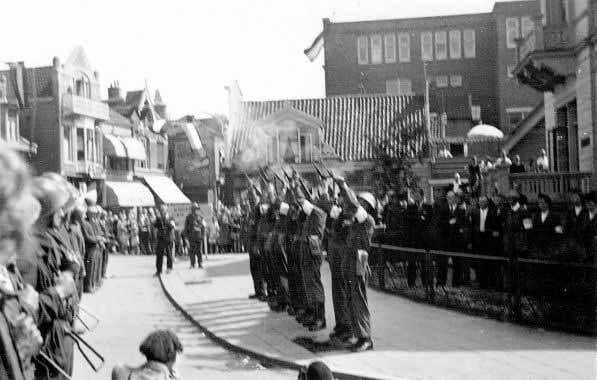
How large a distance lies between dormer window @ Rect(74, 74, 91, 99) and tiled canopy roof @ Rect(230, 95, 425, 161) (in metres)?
8.99

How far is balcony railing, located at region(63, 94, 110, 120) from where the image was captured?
1592 inches

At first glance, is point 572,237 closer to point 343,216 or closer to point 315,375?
point 343,216

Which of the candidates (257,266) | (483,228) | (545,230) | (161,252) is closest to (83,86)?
(161,252)

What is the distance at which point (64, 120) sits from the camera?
132ft

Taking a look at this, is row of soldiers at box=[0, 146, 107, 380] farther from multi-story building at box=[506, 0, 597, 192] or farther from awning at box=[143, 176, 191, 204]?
awning at box=[143, 176, 191, 204]

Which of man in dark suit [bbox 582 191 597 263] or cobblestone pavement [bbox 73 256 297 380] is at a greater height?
man in dark suit [bbox 582 191 597 263]

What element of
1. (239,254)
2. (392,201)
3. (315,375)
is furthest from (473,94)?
(315,375)

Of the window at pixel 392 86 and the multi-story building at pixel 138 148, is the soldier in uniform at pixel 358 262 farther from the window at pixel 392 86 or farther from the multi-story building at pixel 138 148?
the window at pixel 392 86

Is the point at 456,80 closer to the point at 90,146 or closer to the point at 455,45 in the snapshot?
the point at 455,45

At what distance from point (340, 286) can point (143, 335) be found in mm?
3515

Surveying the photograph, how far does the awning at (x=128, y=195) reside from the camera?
40.7 m

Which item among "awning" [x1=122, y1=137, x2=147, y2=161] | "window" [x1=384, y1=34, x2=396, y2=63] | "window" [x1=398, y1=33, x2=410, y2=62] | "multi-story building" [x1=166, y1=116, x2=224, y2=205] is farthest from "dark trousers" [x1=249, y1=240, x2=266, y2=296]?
"window" [x1=398, y1=33, x2=410, y2=62]

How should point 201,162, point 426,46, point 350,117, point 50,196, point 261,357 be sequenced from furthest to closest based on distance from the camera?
1. point 426,46
2. point 201,162
3. point 350,117
4. point 261,357
5. point 50,196

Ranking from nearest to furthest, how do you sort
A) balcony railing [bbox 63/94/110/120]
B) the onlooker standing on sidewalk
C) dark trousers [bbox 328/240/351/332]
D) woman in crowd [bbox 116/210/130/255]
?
dark trousers [bbox 328/240/351/332] < the onlooker standing on sidewalk < woman in crowd [bbox 116/210/130/255] < balcony railing [bbox 63/94/110/120]
